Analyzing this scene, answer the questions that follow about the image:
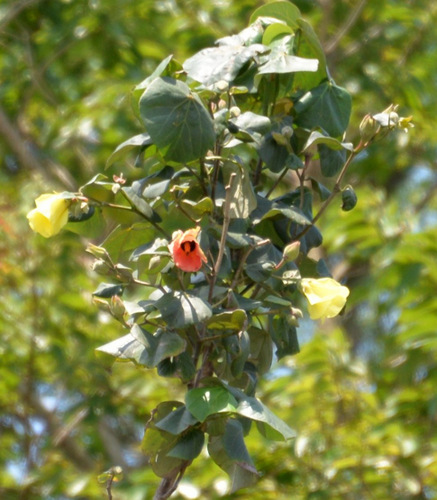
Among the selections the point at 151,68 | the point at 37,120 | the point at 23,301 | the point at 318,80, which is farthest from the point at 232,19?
the point at 318,80

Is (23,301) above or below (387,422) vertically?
above

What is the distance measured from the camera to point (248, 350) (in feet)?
3.08

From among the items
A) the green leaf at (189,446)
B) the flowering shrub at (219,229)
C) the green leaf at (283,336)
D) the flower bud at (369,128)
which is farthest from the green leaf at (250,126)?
the green leaf at (189,446)

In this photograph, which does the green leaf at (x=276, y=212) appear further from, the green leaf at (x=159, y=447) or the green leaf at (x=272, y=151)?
the green leaf at (x=159, y=447)

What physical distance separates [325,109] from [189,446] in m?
0.42

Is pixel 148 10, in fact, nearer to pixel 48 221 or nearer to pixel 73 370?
pixel 73 370

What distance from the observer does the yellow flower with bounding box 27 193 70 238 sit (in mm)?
927

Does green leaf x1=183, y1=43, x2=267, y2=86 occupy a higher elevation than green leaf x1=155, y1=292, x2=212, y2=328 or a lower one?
higher

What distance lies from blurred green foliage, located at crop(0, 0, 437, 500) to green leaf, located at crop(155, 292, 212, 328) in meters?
1.66

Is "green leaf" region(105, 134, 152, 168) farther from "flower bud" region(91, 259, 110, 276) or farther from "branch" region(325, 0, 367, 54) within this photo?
"branch" region(325, 0, 367, 54)

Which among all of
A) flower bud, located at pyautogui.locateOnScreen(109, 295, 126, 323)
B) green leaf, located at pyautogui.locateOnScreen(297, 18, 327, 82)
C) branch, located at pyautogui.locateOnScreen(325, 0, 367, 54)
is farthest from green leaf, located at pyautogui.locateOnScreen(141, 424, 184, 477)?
branch, located at pyautogui.locateOnScreen(325, 0, 367, 54)

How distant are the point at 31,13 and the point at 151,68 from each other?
529 millimetres

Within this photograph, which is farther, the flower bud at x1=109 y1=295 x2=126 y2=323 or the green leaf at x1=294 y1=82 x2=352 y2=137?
the green leaf at x1=294 y1=82 x2=352 y2=137

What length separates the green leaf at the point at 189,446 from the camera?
2.91ft
